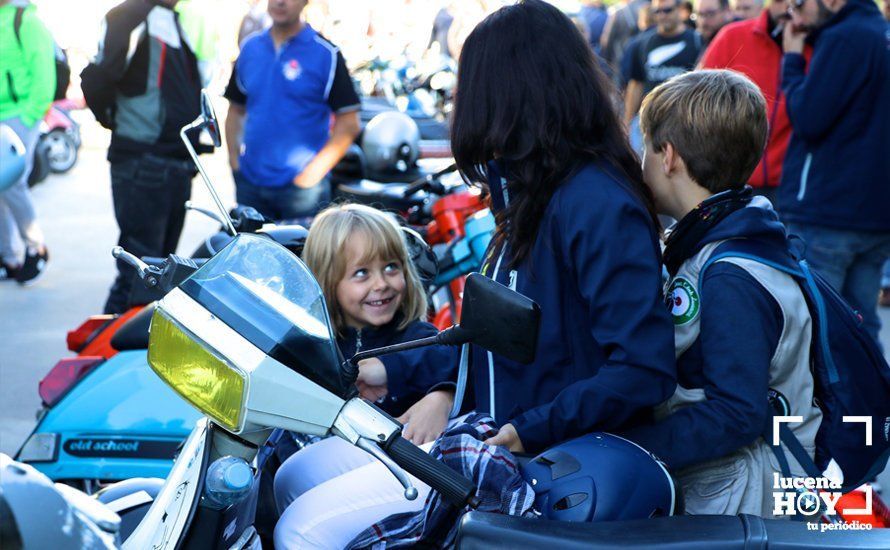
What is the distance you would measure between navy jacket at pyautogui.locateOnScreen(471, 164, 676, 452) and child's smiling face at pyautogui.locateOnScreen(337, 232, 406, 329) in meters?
0.83

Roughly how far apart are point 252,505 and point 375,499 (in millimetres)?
223

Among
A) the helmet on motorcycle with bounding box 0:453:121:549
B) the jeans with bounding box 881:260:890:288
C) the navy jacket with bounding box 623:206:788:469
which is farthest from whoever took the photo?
the jeans with bounding box 881:260:890:288

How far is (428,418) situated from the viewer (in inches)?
92.5

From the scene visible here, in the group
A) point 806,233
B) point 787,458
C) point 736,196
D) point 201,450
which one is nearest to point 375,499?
point 201,450

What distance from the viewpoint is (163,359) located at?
1.77m

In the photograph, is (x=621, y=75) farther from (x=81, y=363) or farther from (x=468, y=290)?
(x=468, y=290)

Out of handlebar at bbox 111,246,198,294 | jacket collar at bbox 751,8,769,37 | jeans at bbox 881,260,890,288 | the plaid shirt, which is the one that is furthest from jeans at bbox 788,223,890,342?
handlebar at bbox 111,246,198,294

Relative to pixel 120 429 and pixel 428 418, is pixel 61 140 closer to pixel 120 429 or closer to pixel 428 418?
pixel 120 429

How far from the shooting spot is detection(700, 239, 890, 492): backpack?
86.0 inches

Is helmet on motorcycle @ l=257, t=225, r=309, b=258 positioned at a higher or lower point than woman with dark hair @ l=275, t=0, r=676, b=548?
lower

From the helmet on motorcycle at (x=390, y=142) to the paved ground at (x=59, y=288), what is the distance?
2116 millimetres

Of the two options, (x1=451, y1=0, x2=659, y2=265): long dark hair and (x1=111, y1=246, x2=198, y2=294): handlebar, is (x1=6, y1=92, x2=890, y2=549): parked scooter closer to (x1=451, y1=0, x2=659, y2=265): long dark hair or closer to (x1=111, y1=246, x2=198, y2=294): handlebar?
(x1=111, y1=246, x2=198, y2=294): handlebar

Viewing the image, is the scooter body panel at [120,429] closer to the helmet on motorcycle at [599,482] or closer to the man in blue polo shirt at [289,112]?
the helmet on motorcycle at [599,482]

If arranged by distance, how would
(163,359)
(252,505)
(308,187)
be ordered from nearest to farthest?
1. (163,359)
2. (252,505)
3. (308,187)
